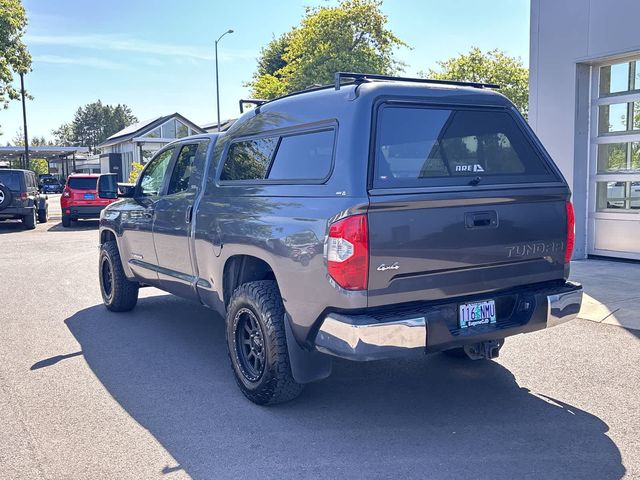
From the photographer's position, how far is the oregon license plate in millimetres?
3943

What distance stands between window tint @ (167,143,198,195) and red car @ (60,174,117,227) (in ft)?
47.2

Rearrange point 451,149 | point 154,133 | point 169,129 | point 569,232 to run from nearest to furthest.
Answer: point 451,149 < point 569,232 < point 154,133 < point 169,129

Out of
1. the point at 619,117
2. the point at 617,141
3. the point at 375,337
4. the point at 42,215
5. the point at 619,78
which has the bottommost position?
the point at 42,215

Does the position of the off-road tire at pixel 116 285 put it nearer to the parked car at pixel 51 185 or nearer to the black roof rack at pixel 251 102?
the black roof rack at pixel 251 102

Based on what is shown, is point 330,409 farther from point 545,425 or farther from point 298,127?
point 298,127

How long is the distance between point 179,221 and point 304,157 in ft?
5.81

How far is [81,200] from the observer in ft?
65.0

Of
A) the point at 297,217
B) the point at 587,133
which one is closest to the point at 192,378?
the point at 297,217

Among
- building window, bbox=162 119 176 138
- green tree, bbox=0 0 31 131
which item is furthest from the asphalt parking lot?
building window, bbox=162 119 176 138

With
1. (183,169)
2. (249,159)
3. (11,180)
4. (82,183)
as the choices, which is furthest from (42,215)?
(249,159)

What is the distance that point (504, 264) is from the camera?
413 centimetres

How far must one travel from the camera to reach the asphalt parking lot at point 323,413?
3.56 m

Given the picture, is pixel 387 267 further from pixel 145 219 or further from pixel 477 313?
pixel 145 219

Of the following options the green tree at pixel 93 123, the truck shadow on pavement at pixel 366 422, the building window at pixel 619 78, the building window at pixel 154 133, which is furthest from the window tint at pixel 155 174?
the green tree at pixel 93 123
